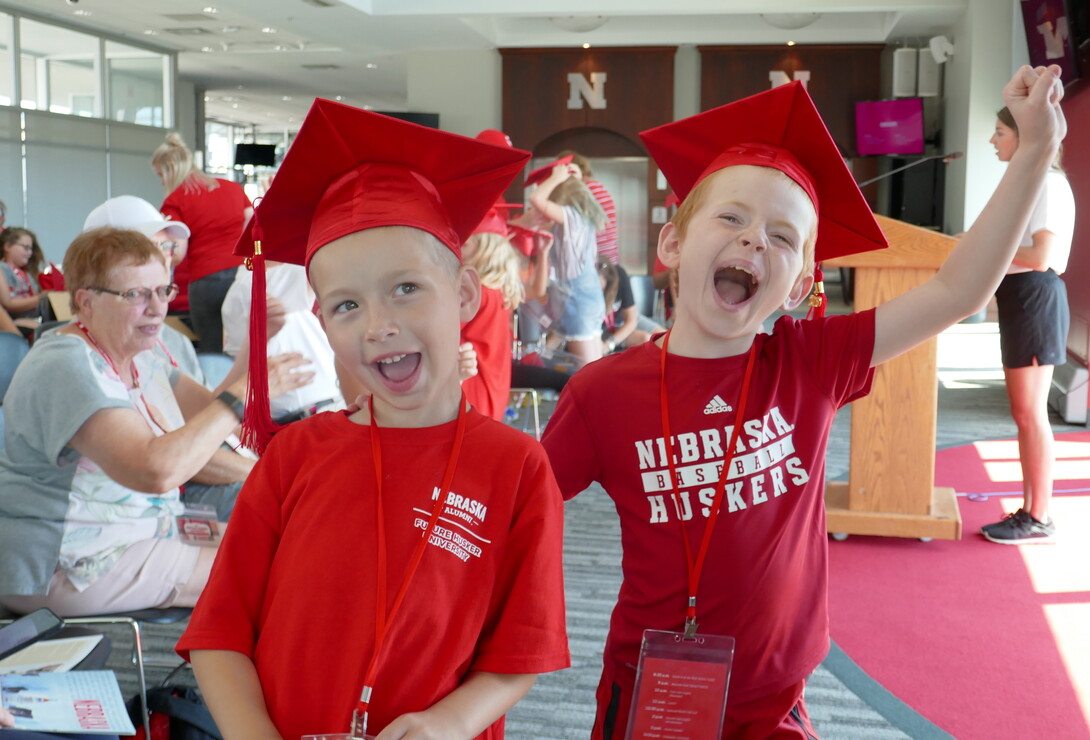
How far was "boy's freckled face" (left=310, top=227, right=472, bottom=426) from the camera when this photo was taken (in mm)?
1165

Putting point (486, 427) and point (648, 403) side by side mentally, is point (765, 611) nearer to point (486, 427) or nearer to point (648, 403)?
point (648, 403)

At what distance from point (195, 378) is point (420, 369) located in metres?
2.16

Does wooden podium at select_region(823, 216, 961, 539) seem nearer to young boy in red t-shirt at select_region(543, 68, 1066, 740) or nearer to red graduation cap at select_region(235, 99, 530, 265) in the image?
young boy in red t-shirt at select_region(543, 68, 1066, 740)

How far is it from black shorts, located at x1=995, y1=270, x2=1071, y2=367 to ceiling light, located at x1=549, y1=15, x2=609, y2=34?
9.95 metres

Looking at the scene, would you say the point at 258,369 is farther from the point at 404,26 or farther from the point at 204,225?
the point at 404,26

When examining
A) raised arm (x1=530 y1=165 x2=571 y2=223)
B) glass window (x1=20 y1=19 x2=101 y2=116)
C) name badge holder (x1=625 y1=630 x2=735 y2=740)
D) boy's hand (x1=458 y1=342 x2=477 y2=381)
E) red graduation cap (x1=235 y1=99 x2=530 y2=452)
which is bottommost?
name badge holder (x1=625 y1=630 x2=735 y2=740)

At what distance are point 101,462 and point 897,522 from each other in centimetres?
308

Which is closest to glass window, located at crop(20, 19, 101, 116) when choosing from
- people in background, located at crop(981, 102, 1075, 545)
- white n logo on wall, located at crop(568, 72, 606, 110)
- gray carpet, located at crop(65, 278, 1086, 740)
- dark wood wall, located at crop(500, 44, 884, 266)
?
dark wood wall, located at crop(500, 44, 884, 266)

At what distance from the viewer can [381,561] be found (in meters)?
1.15

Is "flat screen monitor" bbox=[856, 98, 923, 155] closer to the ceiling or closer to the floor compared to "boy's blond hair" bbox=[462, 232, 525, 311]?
closer to the ceiling

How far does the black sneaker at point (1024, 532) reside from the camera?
4.15 m

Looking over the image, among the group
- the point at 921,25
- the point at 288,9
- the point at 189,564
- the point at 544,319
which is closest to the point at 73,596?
the point at 189,564

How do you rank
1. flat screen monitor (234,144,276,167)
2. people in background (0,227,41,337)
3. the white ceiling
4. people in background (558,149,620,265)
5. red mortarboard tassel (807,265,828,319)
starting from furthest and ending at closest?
flat screen monitor (234,144,276,167), the white ceiling, people in background (0,227,41,337), people in background (558,149,620,265), red mortarboard tassel (807,265,828,319)

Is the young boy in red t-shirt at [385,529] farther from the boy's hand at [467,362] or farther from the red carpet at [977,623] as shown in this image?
the red carpet at [977,623]
